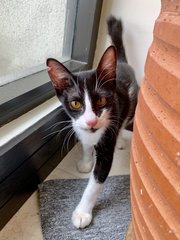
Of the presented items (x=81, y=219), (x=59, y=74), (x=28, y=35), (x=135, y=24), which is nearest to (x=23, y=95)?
(x=59, y=74)

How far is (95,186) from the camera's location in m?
0.75

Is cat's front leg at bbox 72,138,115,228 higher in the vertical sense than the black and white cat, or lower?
lower

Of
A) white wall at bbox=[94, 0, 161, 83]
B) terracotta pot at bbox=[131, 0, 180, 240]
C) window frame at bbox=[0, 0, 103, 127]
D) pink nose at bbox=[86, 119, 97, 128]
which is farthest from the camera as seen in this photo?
white wall at bbox=[94, 0, 161, 83]

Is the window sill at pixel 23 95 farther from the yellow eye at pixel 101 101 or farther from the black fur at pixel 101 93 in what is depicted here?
the yellow eye at pixel 101 101

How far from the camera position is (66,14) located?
1.10 metres

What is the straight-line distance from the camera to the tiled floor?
2.27 feet

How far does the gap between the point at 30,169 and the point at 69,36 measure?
2.03 feet

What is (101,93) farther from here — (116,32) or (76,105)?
(116,32)

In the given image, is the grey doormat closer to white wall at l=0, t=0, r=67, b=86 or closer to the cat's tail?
white wall at l=0, t=0, r=67, b=86

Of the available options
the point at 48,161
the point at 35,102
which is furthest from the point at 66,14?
the point at 48,161

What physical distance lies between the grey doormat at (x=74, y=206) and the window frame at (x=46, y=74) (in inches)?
10.2

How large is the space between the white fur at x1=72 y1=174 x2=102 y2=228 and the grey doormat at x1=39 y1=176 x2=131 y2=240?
17 millimetres

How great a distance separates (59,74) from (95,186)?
32 cm

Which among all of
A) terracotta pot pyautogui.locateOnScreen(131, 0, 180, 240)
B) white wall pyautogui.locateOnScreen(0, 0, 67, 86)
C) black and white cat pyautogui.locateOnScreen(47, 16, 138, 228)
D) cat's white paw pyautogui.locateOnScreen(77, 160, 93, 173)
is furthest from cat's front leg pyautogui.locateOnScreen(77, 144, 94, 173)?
terracotta pot pyautogui.locateOnScreen(131, 0, 180, 240)
